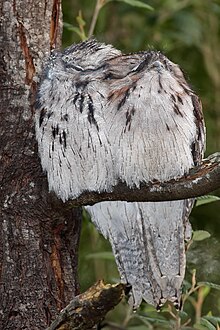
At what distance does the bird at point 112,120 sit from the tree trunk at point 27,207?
49 mm

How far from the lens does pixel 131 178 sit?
9.30ft

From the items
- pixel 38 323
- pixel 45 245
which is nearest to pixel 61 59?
pixel 45 245

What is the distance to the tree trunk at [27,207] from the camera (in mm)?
2898

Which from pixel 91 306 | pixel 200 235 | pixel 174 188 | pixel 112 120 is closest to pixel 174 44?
pixel 200 235

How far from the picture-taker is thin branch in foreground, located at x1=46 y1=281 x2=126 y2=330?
215 centimetres

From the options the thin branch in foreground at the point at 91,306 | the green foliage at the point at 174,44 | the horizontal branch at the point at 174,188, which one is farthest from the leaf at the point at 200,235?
the thin branch in foreground at the point at 91,306

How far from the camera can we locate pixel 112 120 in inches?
112

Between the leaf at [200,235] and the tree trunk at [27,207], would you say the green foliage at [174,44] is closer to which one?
the leaf at [200,235]

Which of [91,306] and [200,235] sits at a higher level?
[200,235]

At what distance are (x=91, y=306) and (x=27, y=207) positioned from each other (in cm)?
76

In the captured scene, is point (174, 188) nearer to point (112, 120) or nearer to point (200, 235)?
point (112, 120)

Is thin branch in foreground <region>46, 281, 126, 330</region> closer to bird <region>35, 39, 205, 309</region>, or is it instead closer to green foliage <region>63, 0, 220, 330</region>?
bird <region>35, 39, 205, 309</region>

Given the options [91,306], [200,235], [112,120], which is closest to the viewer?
[91,306]

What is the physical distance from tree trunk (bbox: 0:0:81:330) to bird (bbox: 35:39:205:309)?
0.05 meters
